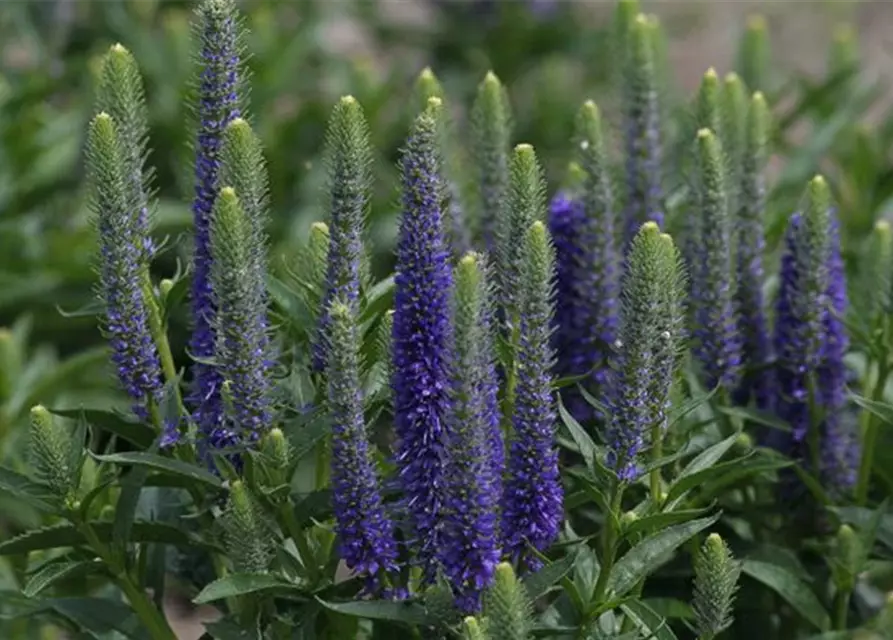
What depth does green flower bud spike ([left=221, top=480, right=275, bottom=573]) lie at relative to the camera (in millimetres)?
2682

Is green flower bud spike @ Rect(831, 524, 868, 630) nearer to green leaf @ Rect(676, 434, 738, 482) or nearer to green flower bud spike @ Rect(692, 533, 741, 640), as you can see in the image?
green leaf @ Rect(676, 434, 738, 482)

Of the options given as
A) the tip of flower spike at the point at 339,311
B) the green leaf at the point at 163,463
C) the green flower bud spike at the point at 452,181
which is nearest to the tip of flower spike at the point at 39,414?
the green leaf at the point at 163,463

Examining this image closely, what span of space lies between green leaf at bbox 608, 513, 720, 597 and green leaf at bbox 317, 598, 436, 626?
327mm

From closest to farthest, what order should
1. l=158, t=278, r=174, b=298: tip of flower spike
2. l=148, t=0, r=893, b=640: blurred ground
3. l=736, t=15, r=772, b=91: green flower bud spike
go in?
l=158, t=278, r=174, b=298: tip of flower spike, l=736, t=15, r=772, b=91: green flower bud spike, l=148, t=0, r=893, b=640: blurred ground

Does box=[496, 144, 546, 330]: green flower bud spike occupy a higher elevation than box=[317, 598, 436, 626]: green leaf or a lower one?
higher

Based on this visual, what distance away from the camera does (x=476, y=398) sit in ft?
8.23

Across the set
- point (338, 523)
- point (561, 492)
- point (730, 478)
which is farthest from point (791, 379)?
point (338, 523)

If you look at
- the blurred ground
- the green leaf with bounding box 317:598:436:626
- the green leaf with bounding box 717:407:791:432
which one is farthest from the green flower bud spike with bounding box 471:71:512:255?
the blurred ground

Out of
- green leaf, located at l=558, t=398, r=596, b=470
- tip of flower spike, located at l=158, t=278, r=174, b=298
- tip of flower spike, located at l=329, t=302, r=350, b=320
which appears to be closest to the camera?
tip of flower spike, located at l=329, t=302, r=350, b=320

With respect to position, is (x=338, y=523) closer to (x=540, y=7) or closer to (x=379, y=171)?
(x=379, y=171)

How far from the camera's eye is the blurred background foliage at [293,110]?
16.4ft

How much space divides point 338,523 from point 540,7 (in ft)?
14.9

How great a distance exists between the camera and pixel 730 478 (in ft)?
10.6

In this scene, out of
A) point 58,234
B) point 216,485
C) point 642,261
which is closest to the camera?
point 642,261
